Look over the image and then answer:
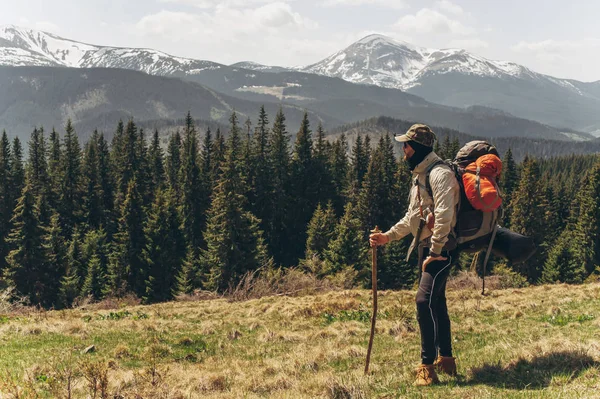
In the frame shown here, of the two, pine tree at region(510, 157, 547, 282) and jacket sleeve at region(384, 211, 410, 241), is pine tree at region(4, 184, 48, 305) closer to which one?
jacket sleeve at region(384, 211, 410, 241)

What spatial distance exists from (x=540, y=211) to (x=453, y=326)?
1981 inches

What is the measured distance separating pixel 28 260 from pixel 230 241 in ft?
67.9

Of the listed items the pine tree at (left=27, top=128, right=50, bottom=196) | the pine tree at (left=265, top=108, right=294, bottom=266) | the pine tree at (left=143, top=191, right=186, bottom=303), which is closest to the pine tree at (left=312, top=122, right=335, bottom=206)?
the pine tree at (left=265, top=108, right=294, bottom=266)

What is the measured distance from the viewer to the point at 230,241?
44281 millimetres

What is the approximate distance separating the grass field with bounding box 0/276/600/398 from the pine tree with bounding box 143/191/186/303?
112ft

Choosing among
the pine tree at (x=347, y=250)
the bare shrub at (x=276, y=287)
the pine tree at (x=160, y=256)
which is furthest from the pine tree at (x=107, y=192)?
the bare shrub at (x=276, y=287)

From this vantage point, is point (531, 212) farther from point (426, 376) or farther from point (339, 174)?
point (426, 376)

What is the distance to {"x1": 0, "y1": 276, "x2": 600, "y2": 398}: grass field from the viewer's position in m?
5.65

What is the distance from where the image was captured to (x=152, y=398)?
5.88 m

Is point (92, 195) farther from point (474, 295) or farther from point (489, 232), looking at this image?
point (489, 232)

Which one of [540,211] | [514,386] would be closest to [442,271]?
[514,386]

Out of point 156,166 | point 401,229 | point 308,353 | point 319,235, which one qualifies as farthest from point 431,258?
point 156,166

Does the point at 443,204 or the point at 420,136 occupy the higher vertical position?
the point at 420,136

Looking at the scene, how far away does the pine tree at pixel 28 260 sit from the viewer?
149 feet
